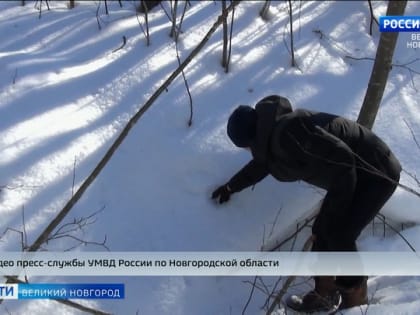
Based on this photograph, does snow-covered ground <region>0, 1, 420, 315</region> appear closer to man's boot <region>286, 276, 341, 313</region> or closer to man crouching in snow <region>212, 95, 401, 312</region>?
man's boot <region>286, 276, 341, 313</region>

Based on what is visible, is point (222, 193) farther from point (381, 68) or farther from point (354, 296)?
point (381, 68)

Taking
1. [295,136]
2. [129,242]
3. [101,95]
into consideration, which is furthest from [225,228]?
[101,95]

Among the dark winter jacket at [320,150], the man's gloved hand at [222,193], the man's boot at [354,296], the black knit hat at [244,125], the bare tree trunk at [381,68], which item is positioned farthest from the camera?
the man's gloved hand at [222,193]

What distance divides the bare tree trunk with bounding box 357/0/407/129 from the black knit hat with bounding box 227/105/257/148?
3.10 ft

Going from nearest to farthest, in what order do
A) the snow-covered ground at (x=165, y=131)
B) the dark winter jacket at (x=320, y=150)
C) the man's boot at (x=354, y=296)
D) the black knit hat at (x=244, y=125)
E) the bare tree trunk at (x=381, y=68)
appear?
the dark winter jacket at (x=320, y=150), the black knit hat at (x=244, y=125), the man's boot at (x=354, y=296), the bare tree trunk at (x=381, y=68), the snow-covered ground at (x=165, y=131)

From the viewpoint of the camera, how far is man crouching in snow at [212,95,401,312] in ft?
8.17

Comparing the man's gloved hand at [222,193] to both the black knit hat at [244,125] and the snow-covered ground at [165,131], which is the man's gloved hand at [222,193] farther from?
the black knit hat at [244,125]

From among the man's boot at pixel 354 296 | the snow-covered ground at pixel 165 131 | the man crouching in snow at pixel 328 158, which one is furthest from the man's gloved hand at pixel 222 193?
the man's boot at pixel 354 296

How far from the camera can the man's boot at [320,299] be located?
2875mm

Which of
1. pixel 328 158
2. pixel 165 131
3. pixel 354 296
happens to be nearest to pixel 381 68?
pixel 328 158

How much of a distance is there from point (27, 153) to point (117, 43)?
51.4 inches

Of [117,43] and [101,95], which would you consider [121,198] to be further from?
[117,43]

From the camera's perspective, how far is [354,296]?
285cm

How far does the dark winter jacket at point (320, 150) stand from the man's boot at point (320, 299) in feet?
1.67
